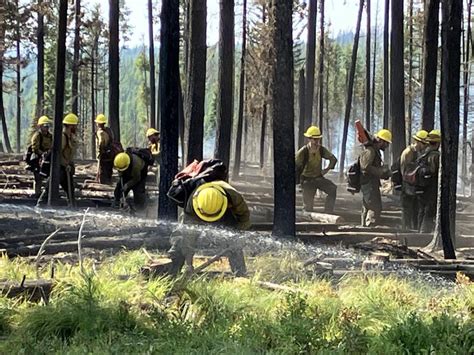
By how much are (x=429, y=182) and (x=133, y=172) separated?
5.60 metres

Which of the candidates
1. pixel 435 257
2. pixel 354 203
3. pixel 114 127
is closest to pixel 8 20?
pixel 114 127

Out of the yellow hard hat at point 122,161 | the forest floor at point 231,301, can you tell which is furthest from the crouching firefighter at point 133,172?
the forest floor at point 231,301

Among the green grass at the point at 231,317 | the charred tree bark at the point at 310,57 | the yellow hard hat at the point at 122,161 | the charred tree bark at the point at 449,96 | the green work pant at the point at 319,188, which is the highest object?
the charred tree bark at the point at 310,57

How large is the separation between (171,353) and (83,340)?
82cm

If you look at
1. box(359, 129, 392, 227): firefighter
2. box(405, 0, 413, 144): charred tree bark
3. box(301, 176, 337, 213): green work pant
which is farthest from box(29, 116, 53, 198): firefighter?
box(405, 0, 413, 144): charred tree bark

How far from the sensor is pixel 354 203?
54.0 feet

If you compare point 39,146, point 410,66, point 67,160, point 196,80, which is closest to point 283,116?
point 196,80

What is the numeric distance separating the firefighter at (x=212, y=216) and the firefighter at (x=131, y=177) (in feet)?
17.4

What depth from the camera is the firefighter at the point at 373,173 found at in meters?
12.4

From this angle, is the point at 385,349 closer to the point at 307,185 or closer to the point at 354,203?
the point at 307,185

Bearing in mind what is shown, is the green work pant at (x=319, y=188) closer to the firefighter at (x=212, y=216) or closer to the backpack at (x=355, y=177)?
the backpack at (x=355, y=177)

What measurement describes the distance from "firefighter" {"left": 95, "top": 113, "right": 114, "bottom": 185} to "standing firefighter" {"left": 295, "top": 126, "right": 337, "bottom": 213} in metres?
4.65

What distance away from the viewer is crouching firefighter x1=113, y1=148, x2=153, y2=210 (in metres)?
12.2

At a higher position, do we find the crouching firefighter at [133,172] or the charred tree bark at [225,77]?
the charred tree bark at [225,77]
